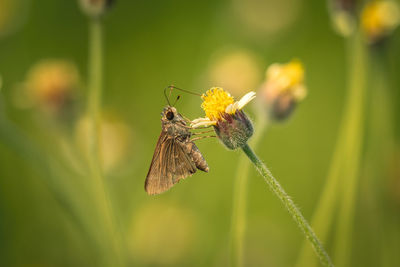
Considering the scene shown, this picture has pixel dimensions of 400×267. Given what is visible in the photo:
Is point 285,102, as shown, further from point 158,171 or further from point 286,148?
point 286,148

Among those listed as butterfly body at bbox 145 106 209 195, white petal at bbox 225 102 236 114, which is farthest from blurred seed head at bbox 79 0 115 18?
white petal at bbox 225 102 236 114

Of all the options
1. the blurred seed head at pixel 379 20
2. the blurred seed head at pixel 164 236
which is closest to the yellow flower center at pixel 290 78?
the blurred seed head at pixel 379 20

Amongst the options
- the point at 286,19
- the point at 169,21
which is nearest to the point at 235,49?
the point at 286,19

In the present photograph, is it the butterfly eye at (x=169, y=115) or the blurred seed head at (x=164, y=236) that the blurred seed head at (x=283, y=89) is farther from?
the blurred seed head at (x=164, y=236)

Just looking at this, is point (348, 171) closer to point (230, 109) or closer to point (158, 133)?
point (230, 109)

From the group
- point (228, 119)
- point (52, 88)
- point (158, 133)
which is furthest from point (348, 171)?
point (158, 133)

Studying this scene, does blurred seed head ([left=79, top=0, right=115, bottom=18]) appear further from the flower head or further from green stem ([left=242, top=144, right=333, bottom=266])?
green stem ([left=242, top=144, right=333, bottom=266])
